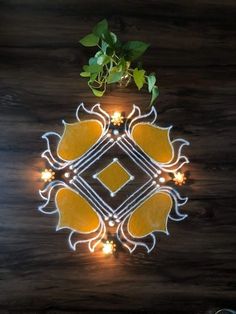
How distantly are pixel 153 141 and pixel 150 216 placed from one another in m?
0.36

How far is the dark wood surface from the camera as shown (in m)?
1.90

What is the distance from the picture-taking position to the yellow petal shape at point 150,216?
193cm

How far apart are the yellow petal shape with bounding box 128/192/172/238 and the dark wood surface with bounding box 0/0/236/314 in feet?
0.22

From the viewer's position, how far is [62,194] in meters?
1.95

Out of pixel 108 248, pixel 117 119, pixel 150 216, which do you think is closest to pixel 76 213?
pixel 108 248

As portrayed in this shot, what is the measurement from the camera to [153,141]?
78.6 inches

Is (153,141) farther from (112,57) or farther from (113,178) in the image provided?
(112,57)

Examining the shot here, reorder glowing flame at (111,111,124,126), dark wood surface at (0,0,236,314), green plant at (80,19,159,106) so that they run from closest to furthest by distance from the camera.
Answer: green plant at (80,19,159,106) < dark wood surface at (0,0,236,314) < glowing flame at (111,111,124,126)

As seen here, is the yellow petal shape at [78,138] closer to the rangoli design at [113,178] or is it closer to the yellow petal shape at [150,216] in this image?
the rangoli design at [113,178]

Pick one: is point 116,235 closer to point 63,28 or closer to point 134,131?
point 134,131

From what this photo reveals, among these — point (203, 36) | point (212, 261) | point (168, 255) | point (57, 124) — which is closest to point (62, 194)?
point (57, 124)

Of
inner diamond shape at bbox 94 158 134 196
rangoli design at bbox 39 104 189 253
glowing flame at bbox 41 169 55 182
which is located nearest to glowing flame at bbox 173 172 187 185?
rangoli design at bbox 39 104 189 253

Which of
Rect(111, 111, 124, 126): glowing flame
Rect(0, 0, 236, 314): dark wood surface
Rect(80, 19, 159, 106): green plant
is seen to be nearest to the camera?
Rect(80, 19, 159, 106): green plant

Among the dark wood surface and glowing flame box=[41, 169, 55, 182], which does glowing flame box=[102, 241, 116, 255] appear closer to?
the dark wood surface
